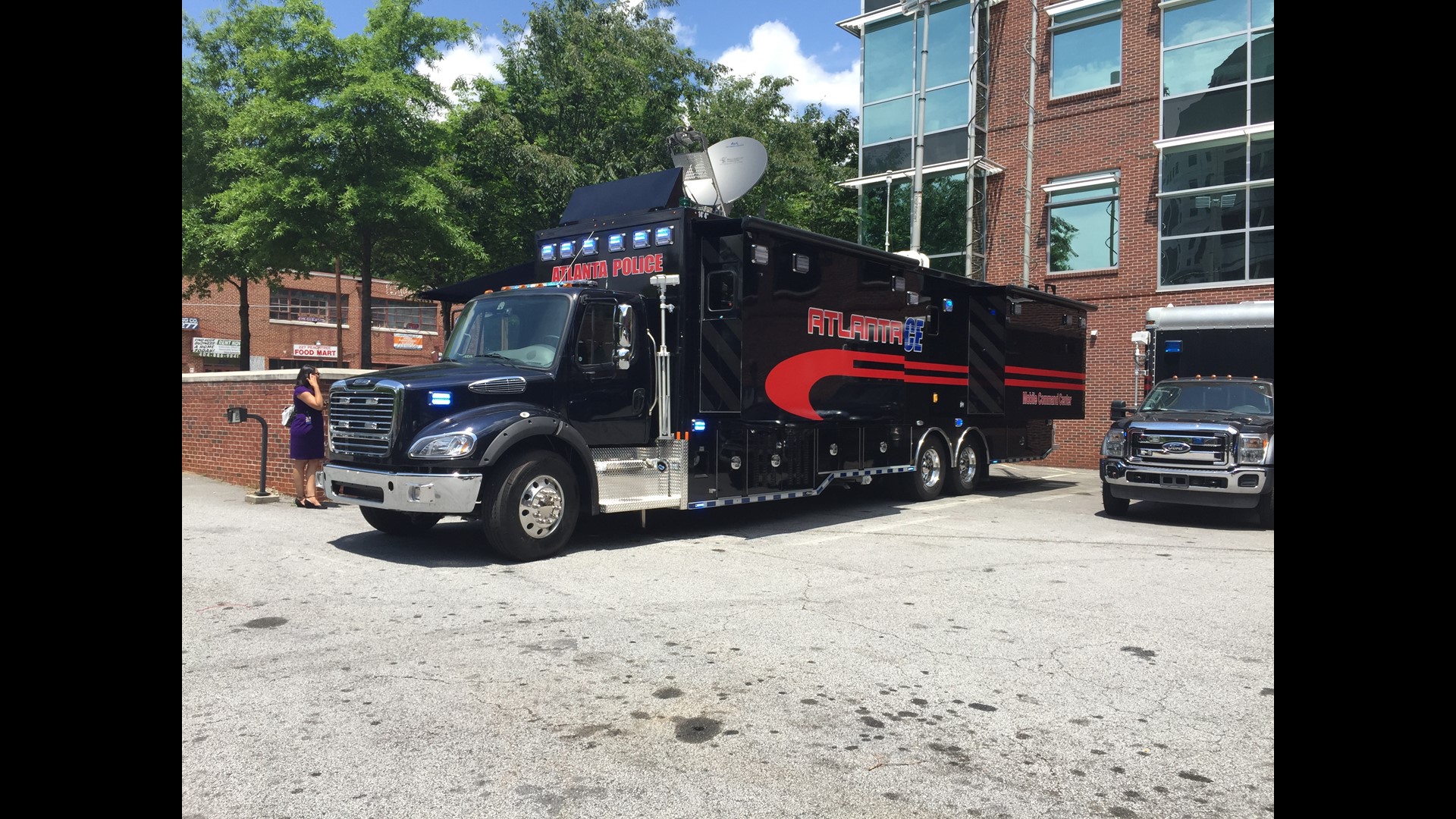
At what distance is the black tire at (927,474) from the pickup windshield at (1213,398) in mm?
2782

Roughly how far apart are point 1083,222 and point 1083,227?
3.9 inches

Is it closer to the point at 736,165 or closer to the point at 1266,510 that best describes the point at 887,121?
the point at 736,165

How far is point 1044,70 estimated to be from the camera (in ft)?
70.6

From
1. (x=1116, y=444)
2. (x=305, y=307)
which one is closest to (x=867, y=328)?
(x=1116, y=444)

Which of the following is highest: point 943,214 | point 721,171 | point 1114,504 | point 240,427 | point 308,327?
point 943,214

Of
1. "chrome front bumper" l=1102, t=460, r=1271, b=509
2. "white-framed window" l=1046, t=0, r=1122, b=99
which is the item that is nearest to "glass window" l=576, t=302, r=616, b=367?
"chrome front bumper" l=1102, t=460, r=1271, b=509

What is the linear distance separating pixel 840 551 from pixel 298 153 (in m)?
15.5

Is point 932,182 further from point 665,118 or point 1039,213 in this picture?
point 665,118

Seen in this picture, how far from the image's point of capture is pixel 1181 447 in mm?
11289

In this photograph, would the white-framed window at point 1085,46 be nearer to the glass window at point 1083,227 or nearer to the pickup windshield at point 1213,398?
the glass window at point 1083,227

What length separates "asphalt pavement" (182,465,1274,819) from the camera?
3.53 m

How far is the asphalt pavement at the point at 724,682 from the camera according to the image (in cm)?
353

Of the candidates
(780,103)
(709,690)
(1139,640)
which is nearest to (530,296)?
(709,690)
